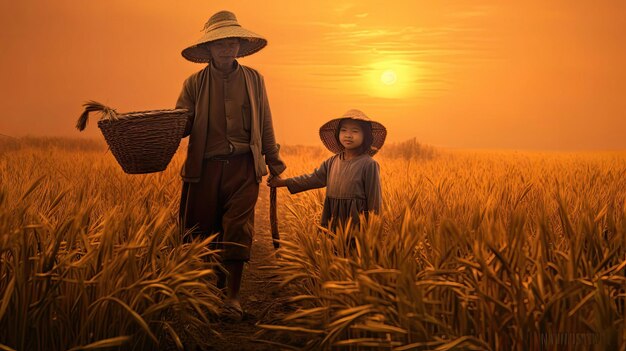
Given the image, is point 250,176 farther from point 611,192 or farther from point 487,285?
point 611,192

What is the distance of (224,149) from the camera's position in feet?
11.4

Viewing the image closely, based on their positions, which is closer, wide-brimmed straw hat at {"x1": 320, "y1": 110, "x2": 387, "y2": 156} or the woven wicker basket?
the woven wicker basket

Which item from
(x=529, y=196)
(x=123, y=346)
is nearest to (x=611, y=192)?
(x=529, y=196)

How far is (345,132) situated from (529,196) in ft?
6.97

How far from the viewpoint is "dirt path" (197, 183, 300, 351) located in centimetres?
277

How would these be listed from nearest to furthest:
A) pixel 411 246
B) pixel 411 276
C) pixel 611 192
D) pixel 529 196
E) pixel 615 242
Answer: pixel 411 276 < pixel 411 246 < pixel 615 242 < pixel 611 192 < pixel 529 196

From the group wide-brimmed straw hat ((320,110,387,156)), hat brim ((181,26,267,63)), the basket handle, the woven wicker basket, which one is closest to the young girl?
wide-brimmed straw hat ((320,110,387,156))

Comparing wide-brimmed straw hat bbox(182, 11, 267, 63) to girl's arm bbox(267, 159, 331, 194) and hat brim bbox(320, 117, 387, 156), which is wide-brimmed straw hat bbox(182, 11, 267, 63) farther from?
girl's arm bbox(267, 159, 331, 194)

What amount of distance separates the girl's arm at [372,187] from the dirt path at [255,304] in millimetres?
680

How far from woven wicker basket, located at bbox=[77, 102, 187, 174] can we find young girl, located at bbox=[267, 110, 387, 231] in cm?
83

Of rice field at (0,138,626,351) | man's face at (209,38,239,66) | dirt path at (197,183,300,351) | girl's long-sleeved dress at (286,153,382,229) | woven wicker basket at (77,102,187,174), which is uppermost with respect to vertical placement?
man's face at (209,38,239,66)

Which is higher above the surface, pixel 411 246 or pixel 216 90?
pixel 216 90

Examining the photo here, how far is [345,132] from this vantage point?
346cm

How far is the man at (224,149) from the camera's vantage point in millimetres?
3459
